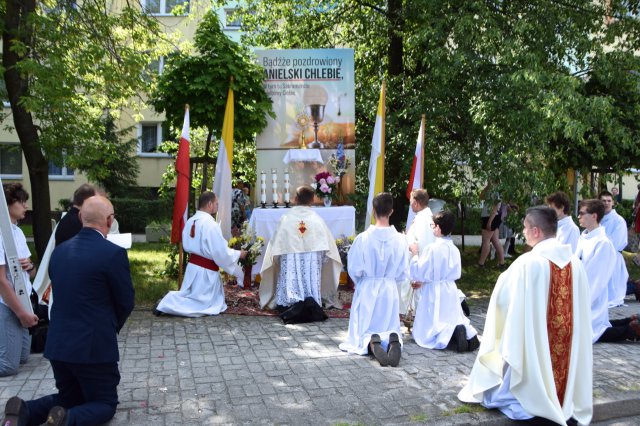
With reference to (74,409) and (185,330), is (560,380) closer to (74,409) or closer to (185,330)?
(74,409)

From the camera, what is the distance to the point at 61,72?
370 inches

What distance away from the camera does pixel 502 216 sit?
13141mm

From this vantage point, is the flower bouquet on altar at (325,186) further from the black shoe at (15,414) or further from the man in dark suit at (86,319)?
the black shoe at (15,414)

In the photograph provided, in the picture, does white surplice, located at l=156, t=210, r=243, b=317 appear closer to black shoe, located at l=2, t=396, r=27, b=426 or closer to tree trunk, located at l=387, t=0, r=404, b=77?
black shoe, located at l=2, t=396, r=27, b=426

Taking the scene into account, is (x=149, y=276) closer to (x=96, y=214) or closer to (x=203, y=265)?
(x=203, y=265)

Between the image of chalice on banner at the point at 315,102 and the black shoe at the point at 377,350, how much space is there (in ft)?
19.9

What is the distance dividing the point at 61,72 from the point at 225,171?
2.88 m

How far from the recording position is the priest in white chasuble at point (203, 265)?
840 centimetres

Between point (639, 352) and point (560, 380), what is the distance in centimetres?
273

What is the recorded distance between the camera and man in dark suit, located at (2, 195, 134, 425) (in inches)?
163

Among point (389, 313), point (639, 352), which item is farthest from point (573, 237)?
point (389, 313)

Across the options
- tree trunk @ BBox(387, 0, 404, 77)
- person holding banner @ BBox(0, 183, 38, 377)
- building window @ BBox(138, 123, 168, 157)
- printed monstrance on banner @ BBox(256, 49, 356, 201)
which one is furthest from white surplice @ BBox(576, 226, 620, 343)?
building window @ BBox(138, 123, 168, 157)

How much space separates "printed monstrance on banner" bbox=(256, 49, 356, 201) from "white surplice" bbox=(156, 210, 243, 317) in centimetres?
371

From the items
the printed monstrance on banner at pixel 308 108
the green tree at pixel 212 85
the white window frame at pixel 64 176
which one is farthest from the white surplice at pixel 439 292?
the white window frame at pixel 64 176
